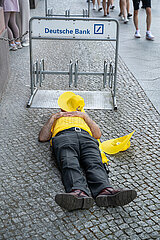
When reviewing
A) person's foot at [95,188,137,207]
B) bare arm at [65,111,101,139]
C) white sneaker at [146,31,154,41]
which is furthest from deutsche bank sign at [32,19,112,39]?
white sneaker at [146,31,154,41]

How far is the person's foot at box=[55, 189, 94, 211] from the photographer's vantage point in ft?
9.59

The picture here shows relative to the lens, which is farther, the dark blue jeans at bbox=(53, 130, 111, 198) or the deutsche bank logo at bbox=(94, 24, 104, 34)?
the deutsche bank logo at bbox=(94, 24, 104, 34)

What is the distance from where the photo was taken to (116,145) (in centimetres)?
404

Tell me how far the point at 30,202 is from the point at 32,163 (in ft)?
2.21

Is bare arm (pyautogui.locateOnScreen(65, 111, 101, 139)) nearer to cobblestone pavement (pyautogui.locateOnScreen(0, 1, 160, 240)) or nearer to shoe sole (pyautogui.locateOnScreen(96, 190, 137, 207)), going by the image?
cobblestone pavement (pyautogui.locateOnScreen(0, 1, 160, 240))

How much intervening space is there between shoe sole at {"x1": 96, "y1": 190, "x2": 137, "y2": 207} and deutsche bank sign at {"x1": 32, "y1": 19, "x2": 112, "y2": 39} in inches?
108

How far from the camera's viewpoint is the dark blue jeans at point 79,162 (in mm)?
3166

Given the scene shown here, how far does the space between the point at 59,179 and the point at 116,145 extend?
87 cm

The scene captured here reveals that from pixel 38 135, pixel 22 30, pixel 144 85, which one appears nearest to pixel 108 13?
pixel 22 30

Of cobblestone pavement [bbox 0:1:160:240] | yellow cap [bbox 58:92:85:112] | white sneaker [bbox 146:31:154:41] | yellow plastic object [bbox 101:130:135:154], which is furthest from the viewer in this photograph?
white sneaker [bbox 146:31:154:41]

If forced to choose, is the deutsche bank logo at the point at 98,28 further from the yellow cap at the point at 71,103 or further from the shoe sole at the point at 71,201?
the shoe sole at the point at 71,201

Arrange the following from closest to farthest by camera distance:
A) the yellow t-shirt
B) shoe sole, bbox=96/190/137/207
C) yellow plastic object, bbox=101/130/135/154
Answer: shoe sole, bbox=96/190/137/207 → the yellow t-shirt → yellow plastic object, bbox=101/130/135/154

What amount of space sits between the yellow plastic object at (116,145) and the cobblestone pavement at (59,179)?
0.25 feet

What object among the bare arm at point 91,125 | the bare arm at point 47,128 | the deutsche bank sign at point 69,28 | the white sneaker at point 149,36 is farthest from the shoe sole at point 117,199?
the white sneaker at point 149,36
